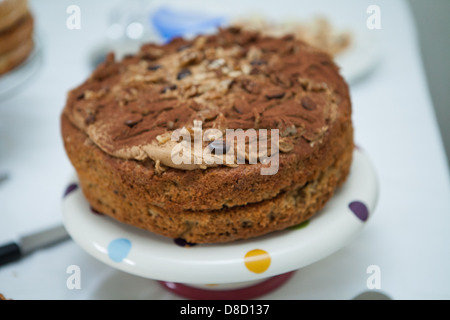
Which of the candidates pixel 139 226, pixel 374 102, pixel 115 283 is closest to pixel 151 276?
pixel 139 226

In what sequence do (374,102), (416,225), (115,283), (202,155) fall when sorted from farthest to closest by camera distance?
(374,102) < (416,225) < (115,283) < (202,155)

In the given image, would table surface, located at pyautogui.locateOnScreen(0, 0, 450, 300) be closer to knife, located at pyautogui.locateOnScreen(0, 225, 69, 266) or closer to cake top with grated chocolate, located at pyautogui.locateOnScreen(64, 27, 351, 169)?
knife, located at pyautogui.locateOnScreen(0, 225, 69, 266)

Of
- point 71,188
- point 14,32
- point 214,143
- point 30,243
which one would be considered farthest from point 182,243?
point 14,32

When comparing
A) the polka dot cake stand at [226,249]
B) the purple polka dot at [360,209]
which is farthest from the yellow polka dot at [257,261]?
the purple polka dot at [360,209]

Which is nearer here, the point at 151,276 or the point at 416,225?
the point at 151,276

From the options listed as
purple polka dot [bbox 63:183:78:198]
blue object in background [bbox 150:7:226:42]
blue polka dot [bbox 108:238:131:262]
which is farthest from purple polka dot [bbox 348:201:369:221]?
blue object in background [bbox 150:7:226:42]

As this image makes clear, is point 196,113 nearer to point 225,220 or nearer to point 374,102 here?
point 225,220

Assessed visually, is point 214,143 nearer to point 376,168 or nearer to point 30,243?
point 30,243
